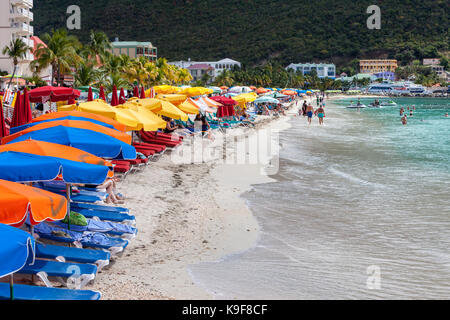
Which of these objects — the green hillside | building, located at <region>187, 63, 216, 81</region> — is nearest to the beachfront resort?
building, located at <region>187, 63, 216, 81</region>

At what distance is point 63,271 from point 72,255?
575 mm

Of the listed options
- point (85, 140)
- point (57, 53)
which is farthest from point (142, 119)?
point (57, 53)

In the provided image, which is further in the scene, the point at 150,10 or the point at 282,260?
the point at 150,10

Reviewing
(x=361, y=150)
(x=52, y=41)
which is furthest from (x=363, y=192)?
(x=52, y=41)

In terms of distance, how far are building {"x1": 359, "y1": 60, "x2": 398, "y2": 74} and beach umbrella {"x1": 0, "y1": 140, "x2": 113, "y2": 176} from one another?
148 meters

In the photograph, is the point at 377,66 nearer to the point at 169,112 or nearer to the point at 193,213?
the point at 169,112

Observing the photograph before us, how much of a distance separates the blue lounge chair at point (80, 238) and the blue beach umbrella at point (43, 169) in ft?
4.27

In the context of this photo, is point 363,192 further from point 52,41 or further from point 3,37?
point 3,37

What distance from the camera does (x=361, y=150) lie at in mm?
22578

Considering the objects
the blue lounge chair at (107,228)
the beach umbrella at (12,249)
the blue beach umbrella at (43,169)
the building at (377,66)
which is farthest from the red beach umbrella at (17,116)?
the building at (377,66)

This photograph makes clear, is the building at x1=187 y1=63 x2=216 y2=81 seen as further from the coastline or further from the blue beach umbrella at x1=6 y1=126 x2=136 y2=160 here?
the blue beach umbrella at x1=6 y1=126 x2=136 y2=160

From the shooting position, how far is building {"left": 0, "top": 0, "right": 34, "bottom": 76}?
46.5 metres

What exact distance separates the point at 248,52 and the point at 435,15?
51.7 meters
